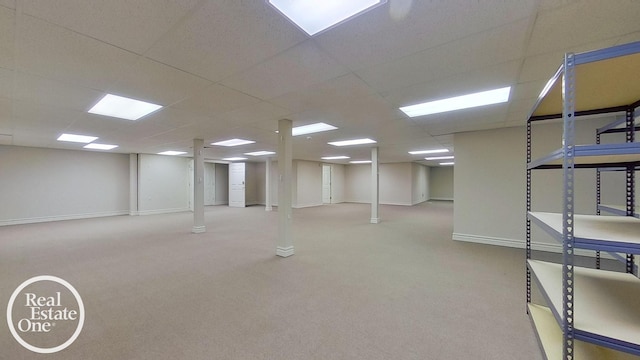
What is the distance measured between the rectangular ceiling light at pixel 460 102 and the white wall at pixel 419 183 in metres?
9.23

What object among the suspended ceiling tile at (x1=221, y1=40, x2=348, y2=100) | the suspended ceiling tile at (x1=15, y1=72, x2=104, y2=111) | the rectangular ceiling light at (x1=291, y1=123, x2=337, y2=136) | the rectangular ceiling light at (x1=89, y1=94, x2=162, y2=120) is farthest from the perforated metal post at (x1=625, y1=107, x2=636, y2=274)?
the suspended ceiling tile at (x1=15, y1=72, x2=104, y2=111)

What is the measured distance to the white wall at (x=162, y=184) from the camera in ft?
30.2

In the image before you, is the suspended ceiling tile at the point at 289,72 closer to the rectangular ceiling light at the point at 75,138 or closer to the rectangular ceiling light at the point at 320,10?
the rectangular ceiling light at the point at 320,10

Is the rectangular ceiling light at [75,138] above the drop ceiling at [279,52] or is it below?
below

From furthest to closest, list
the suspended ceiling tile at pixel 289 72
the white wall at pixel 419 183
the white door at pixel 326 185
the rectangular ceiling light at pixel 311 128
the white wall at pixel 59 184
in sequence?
the white door at pixel 326 185 → the white wall at pixel 419 183 → the white wall at pixel 59 184 → the rectangular ceiling light at pixel 311 128 → the suspended ceiling tile at pixel 289 72

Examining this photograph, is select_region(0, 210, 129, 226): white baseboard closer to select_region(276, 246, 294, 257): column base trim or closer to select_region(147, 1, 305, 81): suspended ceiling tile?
select_region(276, 246, 294, 257): column base trim

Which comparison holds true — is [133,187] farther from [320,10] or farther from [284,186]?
[320,10]

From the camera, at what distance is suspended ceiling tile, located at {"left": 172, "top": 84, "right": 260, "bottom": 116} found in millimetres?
2867

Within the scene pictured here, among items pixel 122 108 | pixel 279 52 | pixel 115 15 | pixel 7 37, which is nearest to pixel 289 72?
pixel 279 52

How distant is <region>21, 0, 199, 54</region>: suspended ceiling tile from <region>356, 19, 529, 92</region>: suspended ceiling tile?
5.16 ft

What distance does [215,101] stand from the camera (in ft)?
10.5

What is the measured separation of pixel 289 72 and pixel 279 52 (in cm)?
35

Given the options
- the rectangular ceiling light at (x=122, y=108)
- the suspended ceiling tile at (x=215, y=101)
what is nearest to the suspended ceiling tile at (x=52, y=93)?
the rectangular ceiling light at (x=122, y=108)

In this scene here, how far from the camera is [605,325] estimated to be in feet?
3.35
